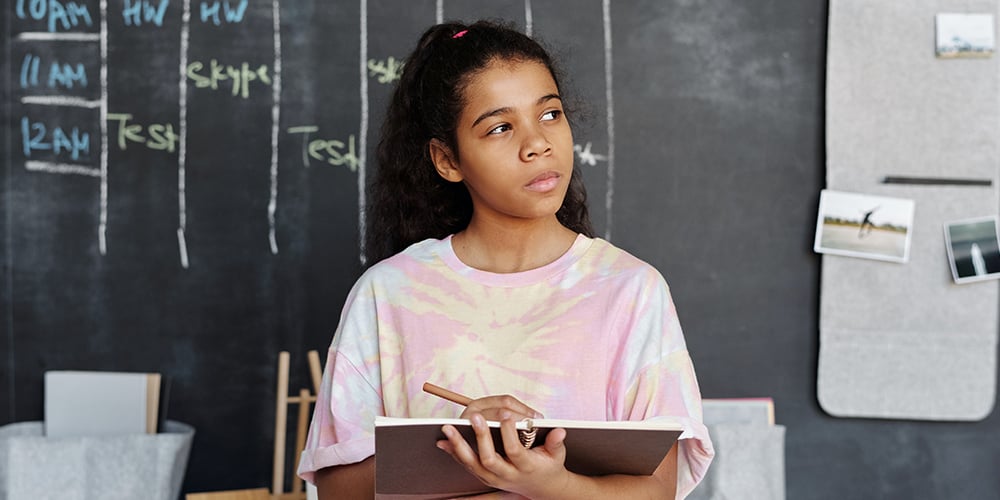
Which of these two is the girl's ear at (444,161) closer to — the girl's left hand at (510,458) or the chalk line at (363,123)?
the girl's left hand at (510,458)

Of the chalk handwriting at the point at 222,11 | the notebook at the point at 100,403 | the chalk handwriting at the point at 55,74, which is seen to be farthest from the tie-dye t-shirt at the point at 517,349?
the chalk handwriting at the point at 55,74

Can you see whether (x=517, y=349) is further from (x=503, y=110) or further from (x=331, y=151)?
(x=331, y=151)

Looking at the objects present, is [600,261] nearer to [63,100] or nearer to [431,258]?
[431,258]

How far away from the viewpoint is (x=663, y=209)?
2.88 m

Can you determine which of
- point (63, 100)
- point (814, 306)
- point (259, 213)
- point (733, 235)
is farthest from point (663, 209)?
point (63, 100)

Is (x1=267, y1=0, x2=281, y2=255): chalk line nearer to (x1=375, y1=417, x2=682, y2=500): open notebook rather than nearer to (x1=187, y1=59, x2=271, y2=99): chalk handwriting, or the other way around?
(x1=187, y1=59, x2=271, y2=99): chalk handwriting

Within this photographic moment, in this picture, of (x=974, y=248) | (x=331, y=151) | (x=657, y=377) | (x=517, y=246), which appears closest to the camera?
(x=657, y=377)

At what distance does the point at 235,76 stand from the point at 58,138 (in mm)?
485

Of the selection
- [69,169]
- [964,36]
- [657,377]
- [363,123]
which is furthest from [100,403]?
[964,36]

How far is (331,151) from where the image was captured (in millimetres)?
2889

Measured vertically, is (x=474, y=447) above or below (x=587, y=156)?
below

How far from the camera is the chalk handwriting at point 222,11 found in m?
2.92

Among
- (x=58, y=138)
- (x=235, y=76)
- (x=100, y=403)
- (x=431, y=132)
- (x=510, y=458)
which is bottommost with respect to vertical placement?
(x=100, y=403)

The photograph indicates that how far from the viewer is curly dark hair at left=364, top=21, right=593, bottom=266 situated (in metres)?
1.38
